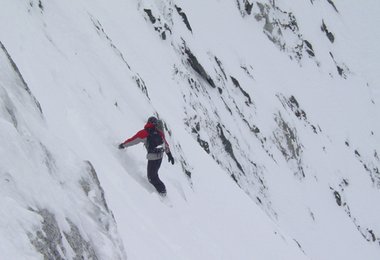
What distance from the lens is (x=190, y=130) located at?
2069 centimetres

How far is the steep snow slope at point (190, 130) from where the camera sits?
5.86 m

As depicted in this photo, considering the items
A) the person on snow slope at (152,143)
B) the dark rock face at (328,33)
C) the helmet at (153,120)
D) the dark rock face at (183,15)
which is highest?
the dark rock face at (328,33)

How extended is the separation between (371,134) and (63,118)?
36190 millimetres

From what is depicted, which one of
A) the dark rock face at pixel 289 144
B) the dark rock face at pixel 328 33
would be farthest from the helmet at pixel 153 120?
the dark rock face at pixel 328 33

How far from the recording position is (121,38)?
19.9 metres

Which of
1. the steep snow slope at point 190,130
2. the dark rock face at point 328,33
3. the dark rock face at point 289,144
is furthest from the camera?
the dark rock face at point 328,33

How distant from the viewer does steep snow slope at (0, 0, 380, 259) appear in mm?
5859

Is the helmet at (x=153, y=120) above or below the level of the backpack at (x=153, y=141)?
above

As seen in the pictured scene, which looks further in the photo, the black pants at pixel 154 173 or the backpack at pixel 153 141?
the black pants at pixel 154 173

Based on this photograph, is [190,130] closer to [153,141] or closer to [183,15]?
[183,15]

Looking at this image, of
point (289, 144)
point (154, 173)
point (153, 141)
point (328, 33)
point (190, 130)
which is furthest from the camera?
point (328, 33)

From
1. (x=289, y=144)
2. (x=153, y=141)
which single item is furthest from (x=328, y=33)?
(x=153, y=141)

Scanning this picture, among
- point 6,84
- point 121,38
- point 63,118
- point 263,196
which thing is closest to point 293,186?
point 263,196

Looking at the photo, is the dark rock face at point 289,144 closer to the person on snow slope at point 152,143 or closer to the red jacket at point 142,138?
the person on snow slope at point 152,143
